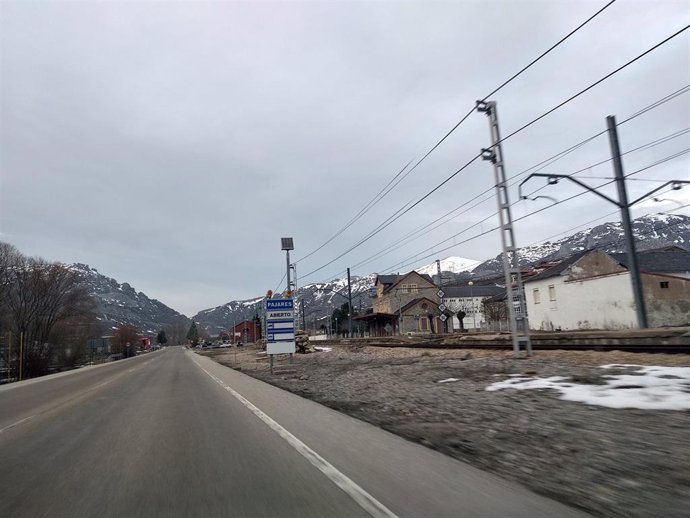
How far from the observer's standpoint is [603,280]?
43.1 metres

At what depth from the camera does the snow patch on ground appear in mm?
9188

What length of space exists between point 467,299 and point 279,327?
85187 mm

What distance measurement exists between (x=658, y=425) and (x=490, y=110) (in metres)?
14.2

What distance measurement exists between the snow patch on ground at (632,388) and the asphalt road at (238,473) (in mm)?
4210

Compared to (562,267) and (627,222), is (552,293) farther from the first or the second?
(627,222)

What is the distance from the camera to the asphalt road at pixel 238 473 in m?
5.17

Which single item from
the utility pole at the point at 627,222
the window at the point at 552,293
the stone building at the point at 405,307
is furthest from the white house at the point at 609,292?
the stone building at the point at 405,307

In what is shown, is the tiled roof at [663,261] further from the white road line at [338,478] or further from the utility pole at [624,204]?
the white road line at [338,478]

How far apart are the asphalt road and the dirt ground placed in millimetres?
501

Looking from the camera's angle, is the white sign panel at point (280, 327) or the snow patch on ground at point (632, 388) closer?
the snow patch on ground at point (632, 388)

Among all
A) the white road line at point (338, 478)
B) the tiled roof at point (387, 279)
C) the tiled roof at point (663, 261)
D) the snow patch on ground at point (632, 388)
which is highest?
the tiled roof at point (387, 279)

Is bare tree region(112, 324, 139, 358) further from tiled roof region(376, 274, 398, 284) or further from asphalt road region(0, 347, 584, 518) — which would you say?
asphalt road region(0, 347, 584, 518)

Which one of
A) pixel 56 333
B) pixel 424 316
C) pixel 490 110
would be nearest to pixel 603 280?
pixel 490 110

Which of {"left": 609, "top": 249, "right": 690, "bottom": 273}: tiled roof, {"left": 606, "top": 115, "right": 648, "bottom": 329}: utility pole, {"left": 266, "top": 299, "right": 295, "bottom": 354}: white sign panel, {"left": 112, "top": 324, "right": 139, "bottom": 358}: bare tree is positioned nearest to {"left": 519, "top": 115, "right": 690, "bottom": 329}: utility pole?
{"left": 606, "top": 115, "right": 648, "bottom": 329}: utility pole
